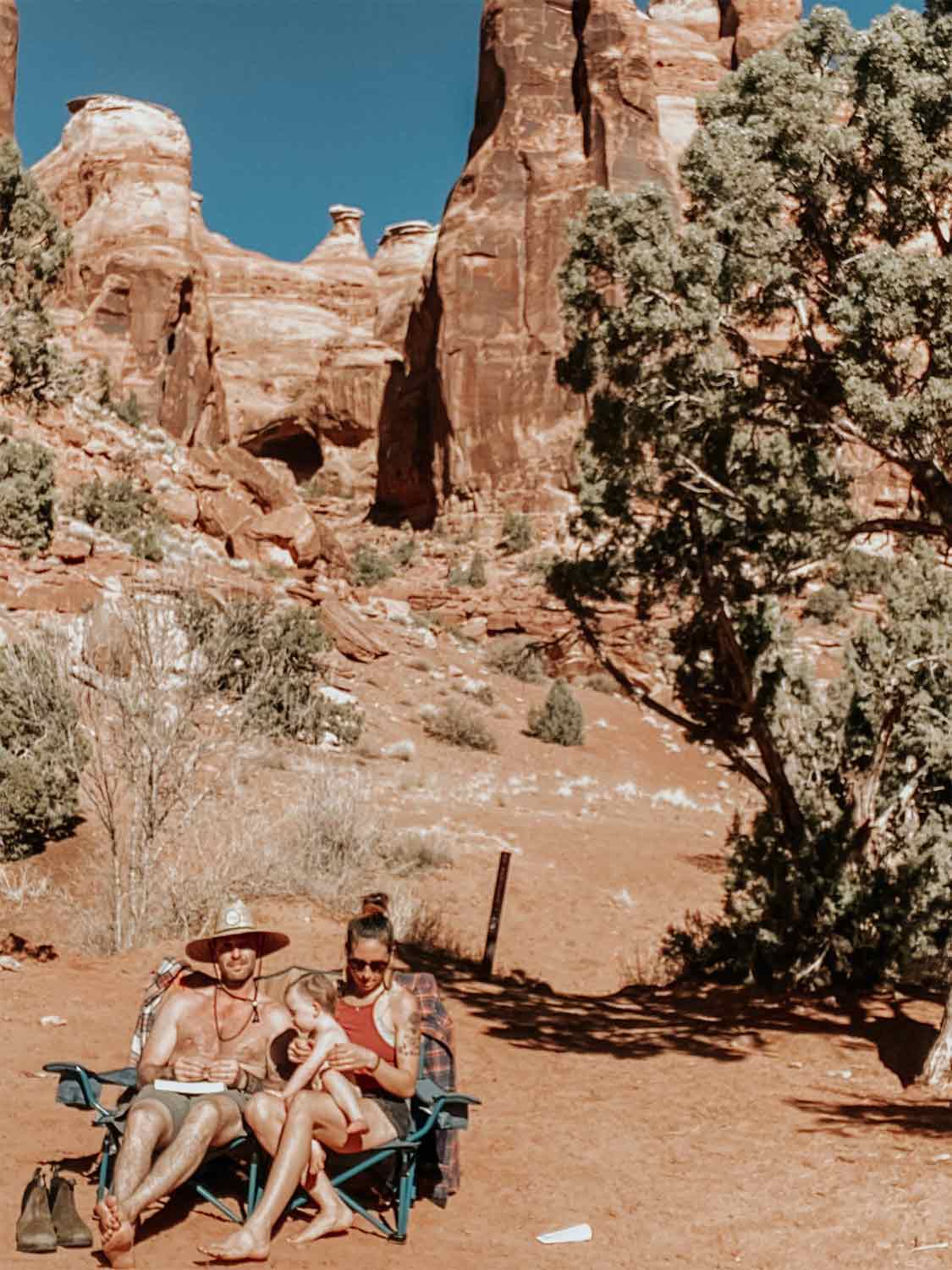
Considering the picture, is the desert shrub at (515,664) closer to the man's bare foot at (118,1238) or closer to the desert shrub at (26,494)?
the desert shrub at (26,494)

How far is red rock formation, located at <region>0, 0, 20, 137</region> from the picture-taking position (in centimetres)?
3581

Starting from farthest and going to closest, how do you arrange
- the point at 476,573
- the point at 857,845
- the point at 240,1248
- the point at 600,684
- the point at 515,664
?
the point at 476,573, the point at 600,684, the point at 515,664, the point at 857,845, the point at 240,1248

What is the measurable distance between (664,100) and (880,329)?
1682 inches

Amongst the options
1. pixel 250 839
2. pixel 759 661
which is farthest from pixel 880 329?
pixel 250 839

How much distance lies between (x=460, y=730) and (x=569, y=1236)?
17.8 m

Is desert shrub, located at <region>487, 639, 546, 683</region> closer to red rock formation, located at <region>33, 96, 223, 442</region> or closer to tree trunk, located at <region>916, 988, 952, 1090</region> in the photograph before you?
red rock formation, located at <region>33, 96, 223, 442</region>

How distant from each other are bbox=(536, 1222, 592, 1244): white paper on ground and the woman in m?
0.65

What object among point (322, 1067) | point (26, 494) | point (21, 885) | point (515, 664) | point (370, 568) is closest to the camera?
point (322, 1067)

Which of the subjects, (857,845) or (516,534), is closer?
(857,845)

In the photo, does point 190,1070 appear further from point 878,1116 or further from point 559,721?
point 559,721

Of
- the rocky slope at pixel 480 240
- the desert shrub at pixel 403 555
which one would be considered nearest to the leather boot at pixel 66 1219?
the rocky slope at pixel 480 240

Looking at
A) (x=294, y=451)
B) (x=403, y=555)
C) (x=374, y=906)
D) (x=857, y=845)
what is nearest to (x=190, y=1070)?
(x=374, y=906)

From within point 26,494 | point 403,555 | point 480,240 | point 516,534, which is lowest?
point 26,494

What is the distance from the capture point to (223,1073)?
454 cm
